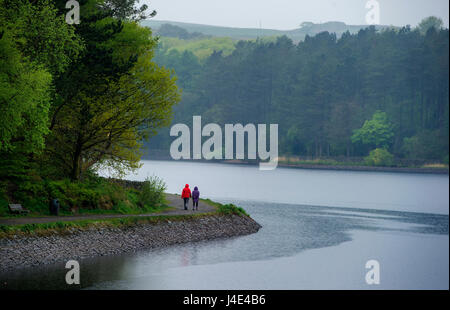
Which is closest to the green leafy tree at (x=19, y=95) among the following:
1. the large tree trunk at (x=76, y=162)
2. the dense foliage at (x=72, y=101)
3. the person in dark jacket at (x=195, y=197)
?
the dense foliage at (x=72, y=101)

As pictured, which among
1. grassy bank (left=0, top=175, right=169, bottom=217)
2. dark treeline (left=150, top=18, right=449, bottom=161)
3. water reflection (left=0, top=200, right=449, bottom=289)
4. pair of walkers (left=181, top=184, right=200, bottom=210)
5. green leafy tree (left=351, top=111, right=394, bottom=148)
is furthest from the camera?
dark treeline (left=150, top=18, right=449, bottom=161)

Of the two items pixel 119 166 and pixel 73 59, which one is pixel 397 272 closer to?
pixel 119 166

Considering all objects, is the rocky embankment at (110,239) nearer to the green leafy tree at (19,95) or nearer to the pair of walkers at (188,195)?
the pair of walkers at (188,195)

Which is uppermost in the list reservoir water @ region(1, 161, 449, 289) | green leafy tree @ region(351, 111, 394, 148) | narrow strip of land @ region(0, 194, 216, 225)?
green leafy tree @ region(351, 111, 394, 148)

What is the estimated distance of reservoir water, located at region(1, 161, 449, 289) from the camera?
3334 cm

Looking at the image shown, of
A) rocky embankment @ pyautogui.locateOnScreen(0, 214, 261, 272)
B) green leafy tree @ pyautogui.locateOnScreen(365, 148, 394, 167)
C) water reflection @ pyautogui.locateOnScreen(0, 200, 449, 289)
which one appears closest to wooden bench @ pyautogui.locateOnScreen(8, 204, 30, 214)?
rocky embankment @ pyautogui.locateOnScreen(0, 214, 261, 272)

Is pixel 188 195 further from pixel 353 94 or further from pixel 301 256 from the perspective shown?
pixel 353 94

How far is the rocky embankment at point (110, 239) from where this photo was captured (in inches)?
1313

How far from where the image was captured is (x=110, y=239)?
1537 inches

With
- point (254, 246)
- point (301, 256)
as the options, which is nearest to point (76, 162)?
point (254, 246)

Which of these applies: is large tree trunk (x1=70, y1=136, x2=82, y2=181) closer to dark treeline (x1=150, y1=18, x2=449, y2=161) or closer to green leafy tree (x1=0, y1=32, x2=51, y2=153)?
green leafy tree (x1=0, y1=32, x2=51, y2=153)

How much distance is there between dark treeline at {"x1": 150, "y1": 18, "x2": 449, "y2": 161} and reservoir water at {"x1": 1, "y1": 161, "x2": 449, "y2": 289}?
239 ft

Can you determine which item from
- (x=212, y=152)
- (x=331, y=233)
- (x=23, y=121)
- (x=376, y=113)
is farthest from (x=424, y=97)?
(x=23, y=121)

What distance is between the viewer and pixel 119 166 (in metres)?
47.8
